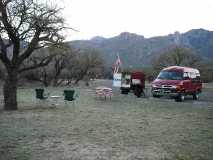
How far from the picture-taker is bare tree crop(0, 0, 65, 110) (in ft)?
62.5

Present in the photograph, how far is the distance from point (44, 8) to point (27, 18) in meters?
1.08

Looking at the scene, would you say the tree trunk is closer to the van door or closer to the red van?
the red van

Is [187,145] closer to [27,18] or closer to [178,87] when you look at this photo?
[27,18]

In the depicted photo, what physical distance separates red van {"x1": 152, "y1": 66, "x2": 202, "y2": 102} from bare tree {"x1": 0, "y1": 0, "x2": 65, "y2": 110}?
10.7 metres

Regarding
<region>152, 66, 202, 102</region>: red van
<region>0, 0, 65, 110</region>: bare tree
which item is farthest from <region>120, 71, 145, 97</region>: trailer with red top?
<region>0, 0, 65, 110</region>: bare tree

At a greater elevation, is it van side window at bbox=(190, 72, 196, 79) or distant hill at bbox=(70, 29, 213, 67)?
distant hill at bbox=(70, 29, 213, 67)

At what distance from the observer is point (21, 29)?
775 inches

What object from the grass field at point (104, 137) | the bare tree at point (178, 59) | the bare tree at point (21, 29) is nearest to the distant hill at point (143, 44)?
the bare tree at point (178, 59)

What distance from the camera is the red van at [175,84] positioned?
28641 millimetres

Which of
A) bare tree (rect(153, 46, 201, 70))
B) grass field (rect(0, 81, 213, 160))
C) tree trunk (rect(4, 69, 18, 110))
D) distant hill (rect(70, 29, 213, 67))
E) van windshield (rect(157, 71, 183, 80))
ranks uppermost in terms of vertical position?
distant hill (rect(70, 29, 213, 67))

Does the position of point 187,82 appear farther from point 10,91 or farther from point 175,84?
point 10,91

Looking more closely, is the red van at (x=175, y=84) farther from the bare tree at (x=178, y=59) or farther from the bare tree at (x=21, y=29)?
the bare tree at (x=178, y=59)

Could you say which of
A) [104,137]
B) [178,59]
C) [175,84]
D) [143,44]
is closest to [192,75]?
[175,84]

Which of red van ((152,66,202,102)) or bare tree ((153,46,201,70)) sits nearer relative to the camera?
red van ((152,66,202,102))
